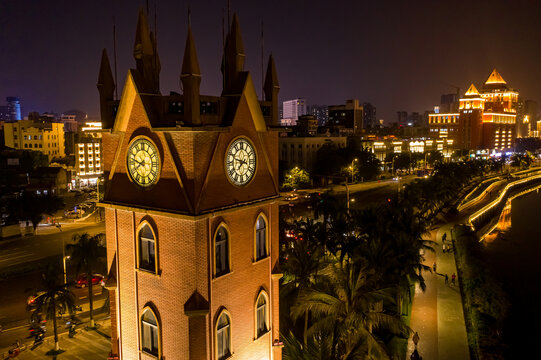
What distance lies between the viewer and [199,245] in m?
15.0

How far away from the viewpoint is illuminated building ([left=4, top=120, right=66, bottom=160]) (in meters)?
117

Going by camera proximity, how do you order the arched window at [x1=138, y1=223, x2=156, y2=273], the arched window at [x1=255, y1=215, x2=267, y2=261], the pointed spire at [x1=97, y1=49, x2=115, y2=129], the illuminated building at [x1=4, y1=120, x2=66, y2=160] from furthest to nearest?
the illuminated building at [x1=4, y1=120, x2=66, y2=160] → the arched window at [x1=255, y1=215, x2=267, y2=261] → the pointed spire at [x1=97, y1=49, x2=115, y2=129] → the arched window at [x1=138, y1=223, x2=156, y2=273]

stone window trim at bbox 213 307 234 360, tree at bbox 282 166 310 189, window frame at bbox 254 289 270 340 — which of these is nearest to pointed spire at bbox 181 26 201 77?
stone window trim at bbox 213 307 234 360

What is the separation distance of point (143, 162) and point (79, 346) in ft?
53.6

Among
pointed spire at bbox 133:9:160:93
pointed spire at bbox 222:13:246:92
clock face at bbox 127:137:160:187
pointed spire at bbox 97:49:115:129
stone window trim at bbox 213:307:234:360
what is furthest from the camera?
pointed spire at bbox 97:49:115:129

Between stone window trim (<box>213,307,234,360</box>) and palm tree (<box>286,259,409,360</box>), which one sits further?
palm tree (<box>286,259,409,360</box>)

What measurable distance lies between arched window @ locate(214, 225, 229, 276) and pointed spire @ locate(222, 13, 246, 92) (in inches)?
231

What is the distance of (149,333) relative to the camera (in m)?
16.6

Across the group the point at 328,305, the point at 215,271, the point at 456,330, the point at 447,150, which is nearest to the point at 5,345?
the point at 215,271

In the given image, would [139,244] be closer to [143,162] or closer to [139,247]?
[139,247]

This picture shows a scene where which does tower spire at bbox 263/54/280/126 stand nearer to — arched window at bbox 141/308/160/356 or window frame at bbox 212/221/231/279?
window frame at bbox 212/221/231/279

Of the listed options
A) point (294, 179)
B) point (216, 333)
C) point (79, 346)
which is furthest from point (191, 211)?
point (294, 179)

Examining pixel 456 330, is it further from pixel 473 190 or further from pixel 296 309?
pixel 473 190

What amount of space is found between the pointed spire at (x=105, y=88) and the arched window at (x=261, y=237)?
25.7ft
